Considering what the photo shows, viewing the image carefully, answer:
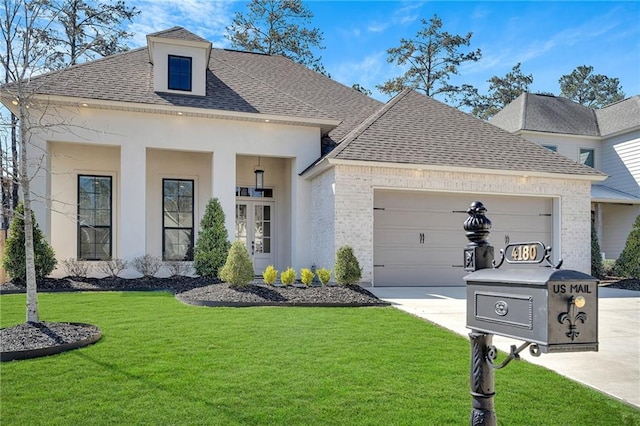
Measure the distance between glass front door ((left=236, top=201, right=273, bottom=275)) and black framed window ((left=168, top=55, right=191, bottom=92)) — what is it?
149 inches

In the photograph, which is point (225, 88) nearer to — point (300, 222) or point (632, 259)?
point (300, 222)

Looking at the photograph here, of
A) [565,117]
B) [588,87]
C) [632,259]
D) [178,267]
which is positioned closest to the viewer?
[178,267]

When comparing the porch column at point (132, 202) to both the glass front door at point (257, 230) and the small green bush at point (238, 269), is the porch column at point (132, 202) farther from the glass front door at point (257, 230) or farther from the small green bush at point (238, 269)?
the small green bush at point (238, 269)

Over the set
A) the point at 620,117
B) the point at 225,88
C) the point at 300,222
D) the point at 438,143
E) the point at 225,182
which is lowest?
the point at 300,222

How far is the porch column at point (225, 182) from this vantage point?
13562 millimetres

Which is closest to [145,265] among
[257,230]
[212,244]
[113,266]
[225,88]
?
[113,266]

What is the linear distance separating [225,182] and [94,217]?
12.8 feet

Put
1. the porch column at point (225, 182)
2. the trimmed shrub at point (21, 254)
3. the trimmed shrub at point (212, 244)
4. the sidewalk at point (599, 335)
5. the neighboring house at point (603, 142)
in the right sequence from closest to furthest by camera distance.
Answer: the sidewalk at point (599, 335), the trimmed shrub at point (21, 254), the trimmed shrub at point (212, 244), the porch column at point (225, 182), the neighboring house at point (603, 142)

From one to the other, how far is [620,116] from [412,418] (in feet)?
72.9

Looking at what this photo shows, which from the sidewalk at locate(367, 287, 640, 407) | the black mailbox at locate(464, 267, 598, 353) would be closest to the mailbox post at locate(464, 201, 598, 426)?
the black mailbox at locate(464, 267, 598, 353)

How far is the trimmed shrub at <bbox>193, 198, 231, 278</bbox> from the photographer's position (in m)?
12.7

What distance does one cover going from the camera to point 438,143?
44.1 feet

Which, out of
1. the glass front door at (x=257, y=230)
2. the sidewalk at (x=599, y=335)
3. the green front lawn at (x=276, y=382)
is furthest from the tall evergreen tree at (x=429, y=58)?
the green front lawn at (x=276, y=382)

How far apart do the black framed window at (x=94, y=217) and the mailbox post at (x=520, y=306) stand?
13241 mm
